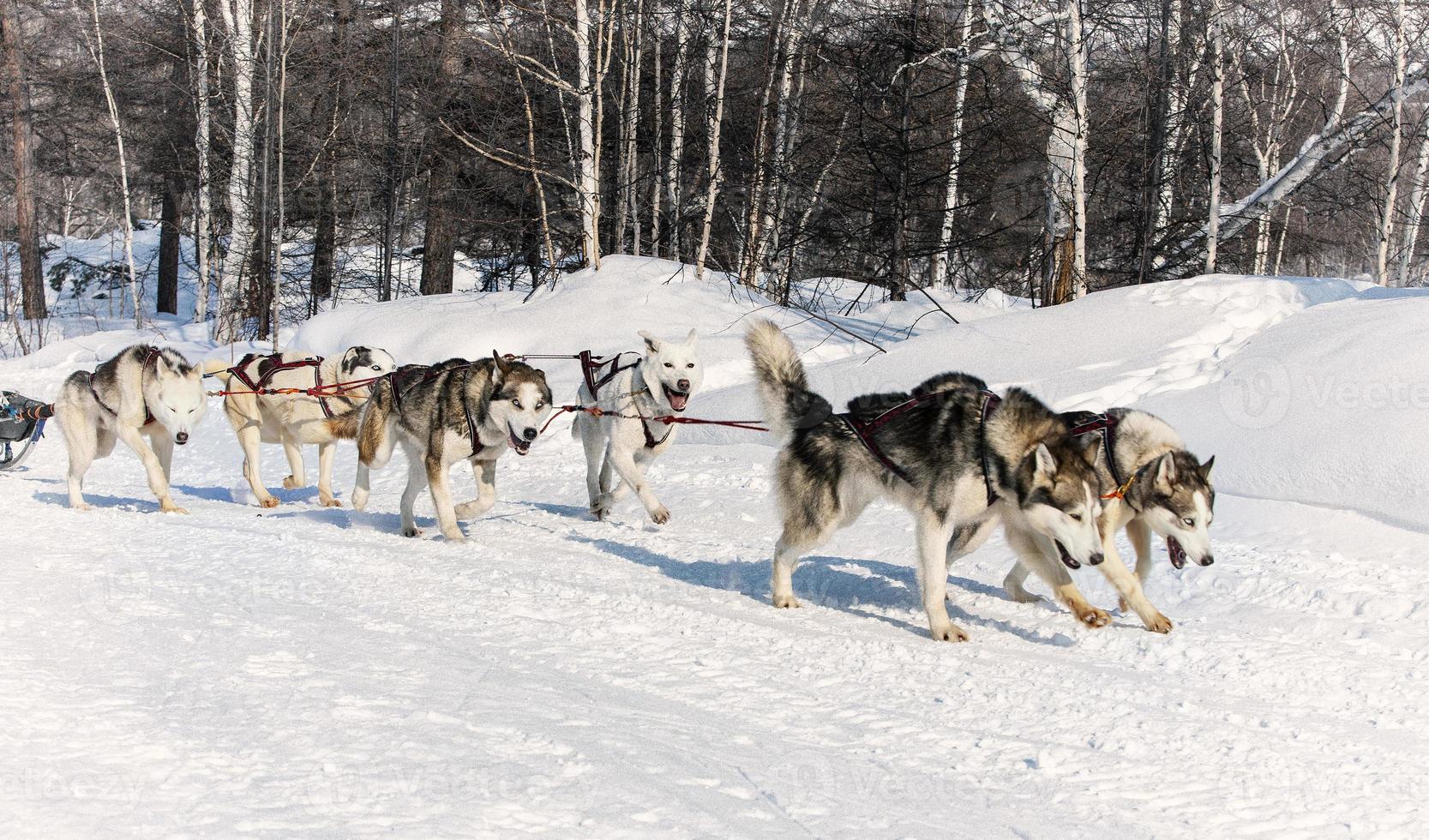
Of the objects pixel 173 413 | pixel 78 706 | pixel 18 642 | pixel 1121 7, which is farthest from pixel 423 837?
pixel 1121 7

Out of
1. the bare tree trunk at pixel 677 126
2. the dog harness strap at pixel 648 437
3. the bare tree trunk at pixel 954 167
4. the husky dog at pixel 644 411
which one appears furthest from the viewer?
the bare tree trunk at pixel 677 126

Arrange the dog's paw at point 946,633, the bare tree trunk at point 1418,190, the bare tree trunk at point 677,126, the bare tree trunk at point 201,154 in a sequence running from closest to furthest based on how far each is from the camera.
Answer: the dog's paw at point 946,633, the bare tree trunk at point 677,126, the bare tree trunk at point 1418,190, the bare tree trunk at point 201,154

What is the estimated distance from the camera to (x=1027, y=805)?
2848mm

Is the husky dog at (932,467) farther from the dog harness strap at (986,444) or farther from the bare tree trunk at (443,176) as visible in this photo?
the bare tree trunk at (443,176)

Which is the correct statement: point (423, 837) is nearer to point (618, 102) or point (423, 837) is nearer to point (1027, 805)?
point (1027, 805)

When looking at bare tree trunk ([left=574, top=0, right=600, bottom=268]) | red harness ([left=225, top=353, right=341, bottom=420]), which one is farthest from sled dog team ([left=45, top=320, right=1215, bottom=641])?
bare tree trunk ([left=574, top=0, right=600, bottom=268])

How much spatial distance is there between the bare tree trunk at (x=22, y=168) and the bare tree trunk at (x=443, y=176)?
8369 mm

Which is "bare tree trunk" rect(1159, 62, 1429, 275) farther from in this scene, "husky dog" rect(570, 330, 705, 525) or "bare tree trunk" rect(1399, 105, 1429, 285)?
"husky dog" rect(570, 330, 705, 525)

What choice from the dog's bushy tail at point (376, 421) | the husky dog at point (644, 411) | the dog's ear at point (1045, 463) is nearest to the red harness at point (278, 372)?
the dog's bushy tail at point (376, 421)

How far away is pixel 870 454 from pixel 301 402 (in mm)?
4770

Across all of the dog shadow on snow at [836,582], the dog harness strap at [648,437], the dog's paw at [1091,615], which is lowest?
the dog shadow on snow at [836,582]

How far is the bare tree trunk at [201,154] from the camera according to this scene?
18.3m

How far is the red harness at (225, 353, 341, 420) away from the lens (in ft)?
26.1

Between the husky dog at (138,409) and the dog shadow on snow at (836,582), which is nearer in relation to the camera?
the dog shadow on snow at (836,582)
